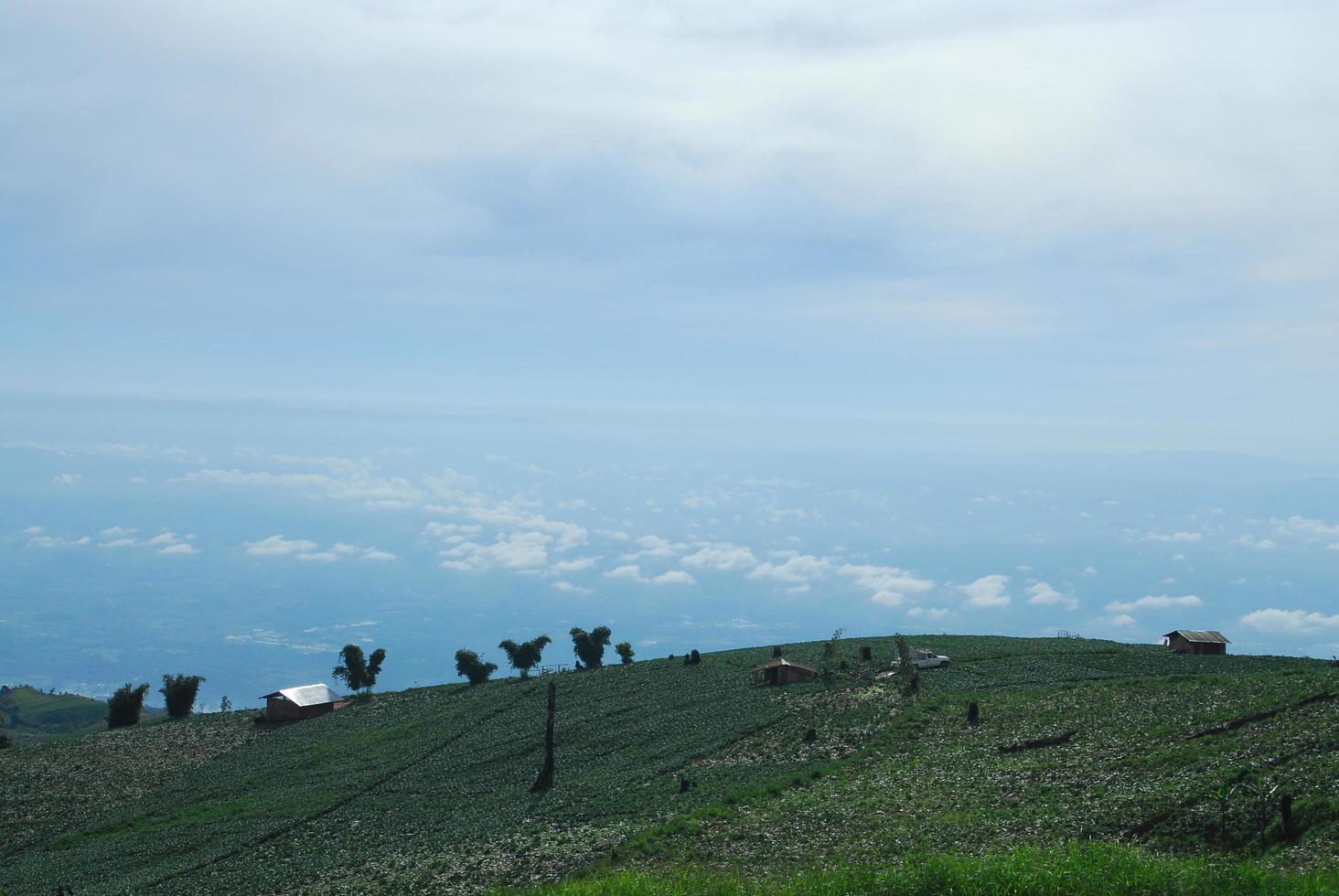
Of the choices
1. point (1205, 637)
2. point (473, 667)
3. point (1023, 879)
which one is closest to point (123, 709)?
point (473, 667)

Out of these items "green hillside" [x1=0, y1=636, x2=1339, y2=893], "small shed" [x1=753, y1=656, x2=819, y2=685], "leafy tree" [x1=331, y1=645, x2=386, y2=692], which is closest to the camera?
"green hillside" [x1=0, y1=636, x2=1339, y2=893]

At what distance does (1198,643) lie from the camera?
83438mm

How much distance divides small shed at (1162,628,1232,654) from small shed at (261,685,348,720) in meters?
79.4

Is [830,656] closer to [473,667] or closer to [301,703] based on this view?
[473,667]

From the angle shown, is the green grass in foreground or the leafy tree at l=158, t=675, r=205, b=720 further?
the leafy tree at l=158, t=675, r=205, b=720

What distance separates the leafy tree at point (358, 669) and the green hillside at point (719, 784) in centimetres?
2064

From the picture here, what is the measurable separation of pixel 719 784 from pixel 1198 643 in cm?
5068

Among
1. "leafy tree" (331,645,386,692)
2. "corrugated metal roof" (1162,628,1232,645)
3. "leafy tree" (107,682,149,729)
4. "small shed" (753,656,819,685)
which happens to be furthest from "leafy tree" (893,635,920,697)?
"leafy tree" (107,682,149,729)

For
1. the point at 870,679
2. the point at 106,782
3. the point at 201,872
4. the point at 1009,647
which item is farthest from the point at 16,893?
the point at 1009,647

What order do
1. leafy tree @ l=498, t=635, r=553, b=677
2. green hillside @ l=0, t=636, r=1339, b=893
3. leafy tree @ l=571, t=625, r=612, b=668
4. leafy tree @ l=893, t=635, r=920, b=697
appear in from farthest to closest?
leafy tree @ l=571, t=625, r=612, b=668 < leafy tree @ l=498, t=635, r=553, b=677 < leafy tree @ l=893, t=635, r=920, b=697 < green hillside @ l=0, t=636, r=1339, b=893

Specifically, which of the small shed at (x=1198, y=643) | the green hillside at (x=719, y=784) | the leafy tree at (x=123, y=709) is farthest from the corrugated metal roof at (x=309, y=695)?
the small shed at (x=1198, y=643)

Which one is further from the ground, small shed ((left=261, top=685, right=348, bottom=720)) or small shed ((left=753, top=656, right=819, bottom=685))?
A: small shed ((left=753, top=656, right=819, bottom=685))

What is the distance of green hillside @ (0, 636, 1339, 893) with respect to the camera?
3812 cm

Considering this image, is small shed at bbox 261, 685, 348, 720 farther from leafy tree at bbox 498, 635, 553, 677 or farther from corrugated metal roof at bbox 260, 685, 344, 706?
leafy tree at bbox 498, 635, 553, 677
